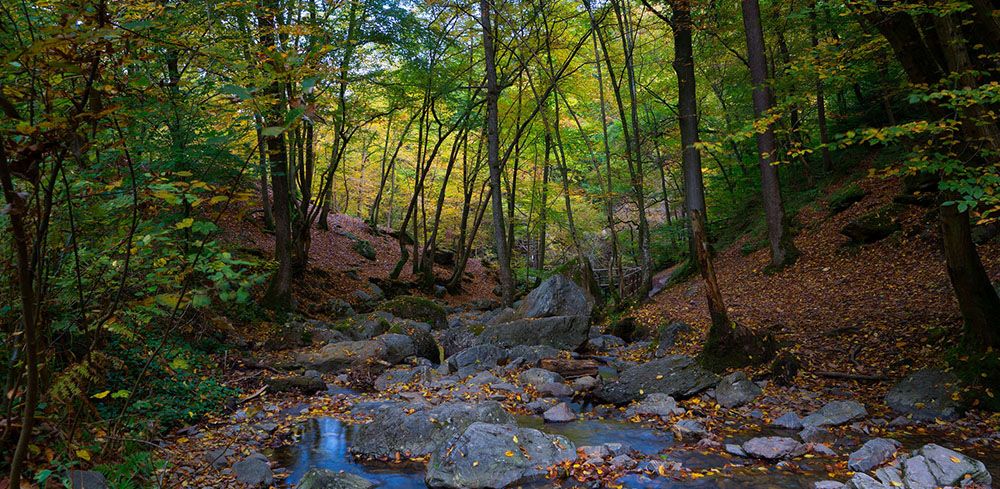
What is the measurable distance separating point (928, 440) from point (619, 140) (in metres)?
19.1

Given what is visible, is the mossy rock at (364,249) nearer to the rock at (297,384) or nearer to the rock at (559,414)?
the rock at (297,384)

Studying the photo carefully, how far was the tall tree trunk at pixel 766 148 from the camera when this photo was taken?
11.1 metres

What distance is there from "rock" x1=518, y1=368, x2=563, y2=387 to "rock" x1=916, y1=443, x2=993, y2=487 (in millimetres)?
4629

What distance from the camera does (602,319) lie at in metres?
13.4

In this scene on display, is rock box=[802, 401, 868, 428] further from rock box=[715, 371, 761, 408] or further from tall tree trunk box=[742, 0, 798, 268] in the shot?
tall tree trunk box=[742, 0, 798, 268]

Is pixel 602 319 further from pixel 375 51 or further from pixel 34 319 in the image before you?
pixel 34 319

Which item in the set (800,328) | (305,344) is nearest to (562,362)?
(800,328)

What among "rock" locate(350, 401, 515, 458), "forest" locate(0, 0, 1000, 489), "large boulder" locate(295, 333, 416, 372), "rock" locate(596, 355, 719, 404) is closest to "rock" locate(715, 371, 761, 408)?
"forest" locate(0, 0, 1000, 489)

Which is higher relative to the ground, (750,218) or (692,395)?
(750,218)

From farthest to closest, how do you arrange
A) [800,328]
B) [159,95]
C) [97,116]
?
[800,328] → [159,95] → [97,116]

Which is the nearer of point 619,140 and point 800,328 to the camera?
point 800,328

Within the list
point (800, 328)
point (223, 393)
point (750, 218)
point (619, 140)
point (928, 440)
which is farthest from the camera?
point (619, 140)

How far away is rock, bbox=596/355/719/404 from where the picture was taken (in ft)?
22.7

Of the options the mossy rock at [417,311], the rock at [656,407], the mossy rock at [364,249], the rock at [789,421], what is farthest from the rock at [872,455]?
the mossy rock at [364,249]
